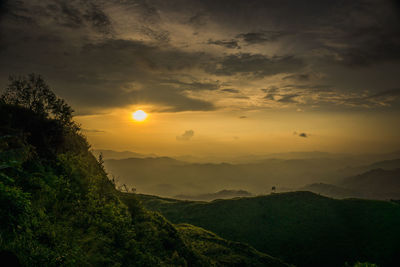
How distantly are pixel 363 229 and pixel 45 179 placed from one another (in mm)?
87108

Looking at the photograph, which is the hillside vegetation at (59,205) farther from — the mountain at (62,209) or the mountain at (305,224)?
the mountain at (305,224)

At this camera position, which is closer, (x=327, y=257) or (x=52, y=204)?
(x=52, y=204)

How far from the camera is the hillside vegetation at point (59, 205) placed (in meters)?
9.43

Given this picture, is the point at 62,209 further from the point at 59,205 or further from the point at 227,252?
the point at 227,252

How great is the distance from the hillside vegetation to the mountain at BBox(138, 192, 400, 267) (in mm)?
36014

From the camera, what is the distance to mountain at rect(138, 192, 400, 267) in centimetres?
6016

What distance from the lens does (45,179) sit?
14391 mm

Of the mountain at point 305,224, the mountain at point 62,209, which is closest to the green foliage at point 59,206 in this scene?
the mountain at point 62,209

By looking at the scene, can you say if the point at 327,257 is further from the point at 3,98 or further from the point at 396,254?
the point at 3,98

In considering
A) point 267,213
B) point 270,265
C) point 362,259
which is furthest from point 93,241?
point 267,213

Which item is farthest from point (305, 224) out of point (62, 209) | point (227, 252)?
point (62, 209)

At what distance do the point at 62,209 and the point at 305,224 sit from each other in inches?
3186

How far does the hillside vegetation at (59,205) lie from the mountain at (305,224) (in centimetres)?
3601

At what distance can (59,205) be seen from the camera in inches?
535
